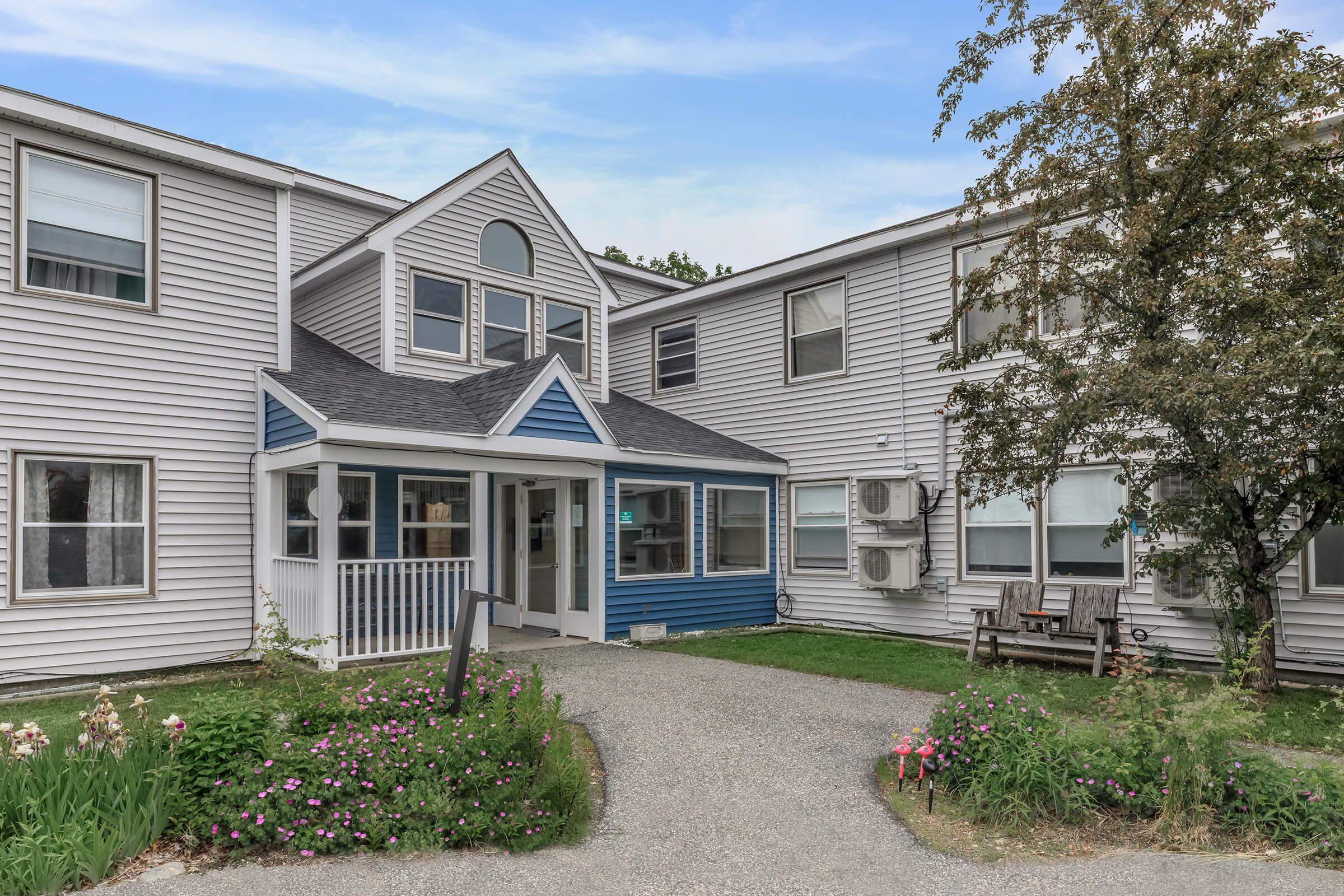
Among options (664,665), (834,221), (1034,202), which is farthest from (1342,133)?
(834,221)

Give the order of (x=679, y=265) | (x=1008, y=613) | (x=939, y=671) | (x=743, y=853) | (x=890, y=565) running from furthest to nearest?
(x=679, y=265) < (x=890, y=565) < (x=1008, y=613) < (x=939, y=671) < (x=743, y=853)

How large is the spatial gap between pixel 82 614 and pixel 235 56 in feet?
23.0

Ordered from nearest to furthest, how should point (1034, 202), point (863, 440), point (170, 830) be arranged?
point (170, 830)
point (1034, 202)
point (863, 440)

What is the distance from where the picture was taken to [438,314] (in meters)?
11.9

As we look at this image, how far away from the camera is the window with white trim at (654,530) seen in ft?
38.7

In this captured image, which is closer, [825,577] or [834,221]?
[825,577]

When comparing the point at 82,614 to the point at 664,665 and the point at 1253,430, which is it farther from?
the point at 1253,430

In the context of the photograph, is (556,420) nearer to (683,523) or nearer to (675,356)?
Result: (683,523)

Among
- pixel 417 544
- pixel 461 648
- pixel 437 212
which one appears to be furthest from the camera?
pixel 437 212

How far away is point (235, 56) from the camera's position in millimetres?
11047

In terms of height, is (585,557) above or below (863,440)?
below

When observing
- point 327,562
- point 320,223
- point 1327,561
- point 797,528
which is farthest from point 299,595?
point 1327,561

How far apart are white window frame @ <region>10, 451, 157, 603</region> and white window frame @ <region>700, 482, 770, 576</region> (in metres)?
6.85

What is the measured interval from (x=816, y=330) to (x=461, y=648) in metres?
9.31
